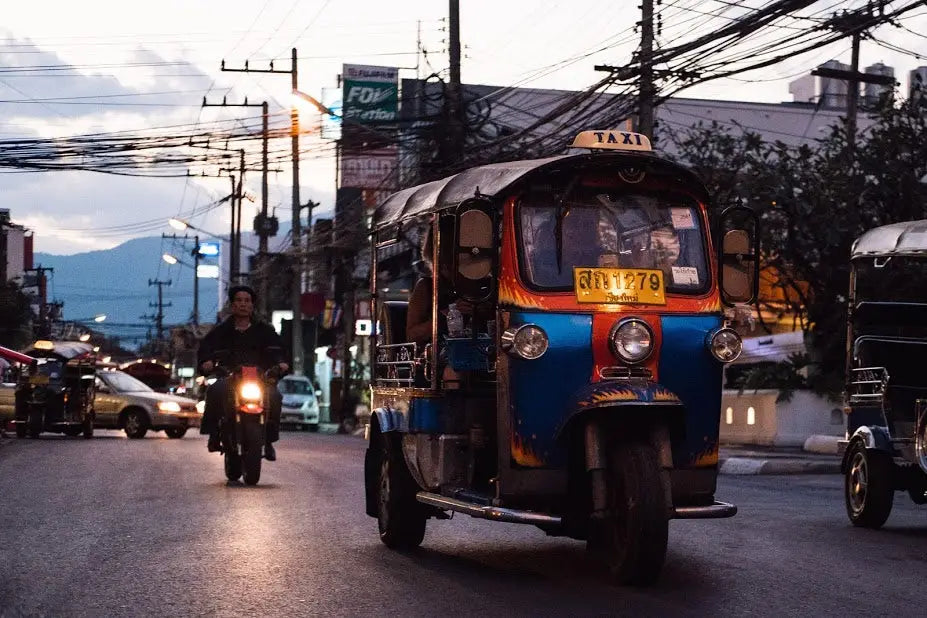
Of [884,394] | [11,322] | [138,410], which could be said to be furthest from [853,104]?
[11,322]

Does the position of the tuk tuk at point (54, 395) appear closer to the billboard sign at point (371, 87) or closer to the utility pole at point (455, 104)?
the utility pole at point (455, 104)

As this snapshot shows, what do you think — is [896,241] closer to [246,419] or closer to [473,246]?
[473,246]

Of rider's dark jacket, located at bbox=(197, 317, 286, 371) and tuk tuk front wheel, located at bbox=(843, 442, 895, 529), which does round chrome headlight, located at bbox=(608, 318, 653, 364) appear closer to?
tuk tuk front wheel, located at bbox=(843, 442, 895, 529)

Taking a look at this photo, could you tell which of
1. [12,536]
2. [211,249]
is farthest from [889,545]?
[211,249]

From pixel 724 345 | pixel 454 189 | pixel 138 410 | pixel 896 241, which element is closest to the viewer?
pixel 724 345

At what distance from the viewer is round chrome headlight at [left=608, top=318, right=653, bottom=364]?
830 cm

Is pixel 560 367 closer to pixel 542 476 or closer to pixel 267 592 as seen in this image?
pixel 542 476

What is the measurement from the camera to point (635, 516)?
768 centimetres

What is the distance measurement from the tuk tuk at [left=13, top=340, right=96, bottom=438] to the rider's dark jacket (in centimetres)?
1610

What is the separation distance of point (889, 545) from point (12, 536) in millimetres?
6030

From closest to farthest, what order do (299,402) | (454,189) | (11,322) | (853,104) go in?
(454,189) → (853,104) → (299,402) → (11,322)

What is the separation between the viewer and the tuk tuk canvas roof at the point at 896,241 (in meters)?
12.9

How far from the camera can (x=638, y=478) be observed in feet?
25.5

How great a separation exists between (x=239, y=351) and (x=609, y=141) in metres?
8.11
